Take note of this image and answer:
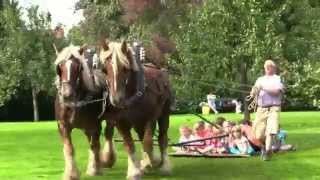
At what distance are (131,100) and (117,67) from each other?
2.22ft

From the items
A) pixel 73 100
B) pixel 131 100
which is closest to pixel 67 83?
pixel 73 100

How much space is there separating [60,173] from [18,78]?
3752 cm

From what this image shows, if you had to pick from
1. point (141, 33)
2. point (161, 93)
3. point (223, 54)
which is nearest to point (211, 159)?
point (161, 93)

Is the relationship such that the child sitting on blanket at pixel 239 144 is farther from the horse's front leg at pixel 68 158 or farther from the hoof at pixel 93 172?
the horse's front leg at pixel 68 158

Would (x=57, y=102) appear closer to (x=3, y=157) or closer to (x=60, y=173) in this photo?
(x=60, y=173)

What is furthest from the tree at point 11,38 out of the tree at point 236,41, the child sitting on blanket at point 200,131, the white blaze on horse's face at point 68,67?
the white blaze on horse's face at point 68,67

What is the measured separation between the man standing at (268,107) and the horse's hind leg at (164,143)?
215 cm

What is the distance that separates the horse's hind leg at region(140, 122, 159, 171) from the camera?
1103cm

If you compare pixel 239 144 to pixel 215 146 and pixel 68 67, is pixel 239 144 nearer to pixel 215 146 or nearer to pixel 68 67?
pixel 215 146

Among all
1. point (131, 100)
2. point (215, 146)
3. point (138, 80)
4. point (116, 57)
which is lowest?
point (215, 146)

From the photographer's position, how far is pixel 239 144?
614 inches

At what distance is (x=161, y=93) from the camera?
12.0 meters

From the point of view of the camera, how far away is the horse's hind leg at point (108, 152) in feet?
41.4

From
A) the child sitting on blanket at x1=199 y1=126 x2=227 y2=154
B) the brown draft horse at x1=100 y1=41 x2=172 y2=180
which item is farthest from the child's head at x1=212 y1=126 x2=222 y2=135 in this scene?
the brown draft horse at x1=100 y1=41 x2=172 y2=180
